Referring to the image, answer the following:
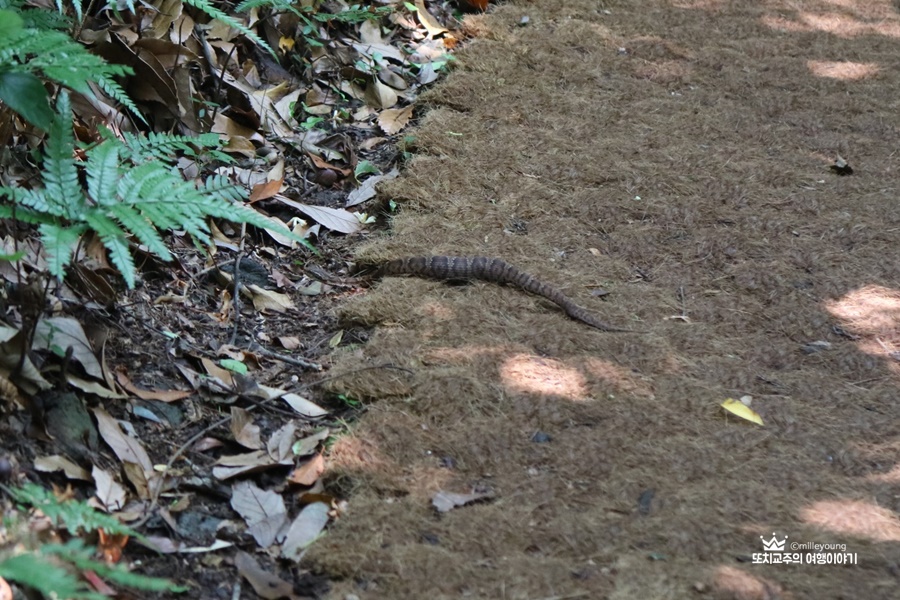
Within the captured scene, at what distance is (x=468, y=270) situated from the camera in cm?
426

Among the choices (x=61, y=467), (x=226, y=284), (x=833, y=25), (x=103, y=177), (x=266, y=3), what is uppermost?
(x=266, y=3)

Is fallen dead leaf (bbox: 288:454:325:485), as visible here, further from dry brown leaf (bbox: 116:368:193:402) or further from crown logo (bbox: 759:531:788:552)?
crown logo (bbox: 759:531:788:552)

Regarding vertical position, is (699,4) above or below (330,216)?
above

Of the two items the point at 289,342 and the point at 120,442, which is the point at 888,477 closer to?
the point at 289,342

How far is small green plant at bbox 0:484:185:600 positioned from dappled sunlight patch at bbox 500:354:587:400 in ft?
4.99

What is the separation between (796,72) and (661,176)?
211 centimetres

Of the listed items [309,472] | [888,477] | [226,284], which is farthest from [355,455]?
[888,477]

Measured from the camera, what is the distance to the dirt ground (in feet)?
9.19

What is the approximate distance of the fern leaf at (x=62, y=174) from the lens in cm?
282

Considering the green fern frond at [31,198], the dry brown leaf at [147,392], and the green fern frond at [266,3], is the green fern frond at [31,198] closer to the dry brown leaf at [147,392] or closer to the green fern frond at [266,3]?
the dry brown leaf at [147,392]

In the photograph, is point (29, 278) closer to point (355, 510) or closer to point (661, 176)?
point (355, 510)

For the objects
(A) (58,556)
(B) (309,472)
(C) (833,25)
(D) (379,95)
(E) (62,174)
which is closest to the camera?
(A) (58,556)

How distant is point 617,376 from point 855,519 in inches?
40.6

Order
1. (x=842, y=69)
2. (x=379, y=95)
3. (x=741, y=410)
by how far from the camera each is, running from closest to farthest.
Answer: (x=741, y=410) < (x=379, y=95) < (x=842, y=69)
